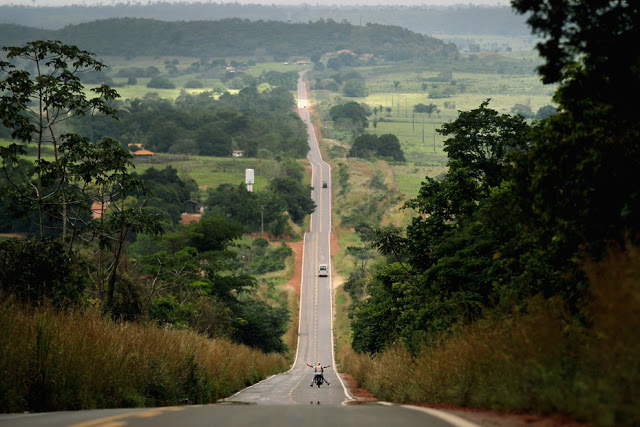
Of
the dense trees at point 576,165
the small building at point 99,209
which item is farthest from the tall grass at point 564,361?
the small building at point 99,209

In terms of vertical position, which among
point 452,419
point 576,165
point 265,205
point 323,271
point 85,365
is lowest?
point 323,271

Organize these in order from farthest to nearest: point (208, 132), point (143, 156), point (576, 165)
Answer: point (208, 132) → point (143, 156) → point (576, 165)

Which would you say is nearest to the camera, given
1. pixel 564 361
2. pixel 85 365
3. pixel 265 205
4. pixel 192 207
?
pixel 564 361

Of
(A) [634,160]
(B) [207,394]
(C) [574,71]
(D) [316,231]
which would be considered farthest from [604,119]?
(D) [316,231]

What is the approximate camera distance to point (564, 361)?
8.36m

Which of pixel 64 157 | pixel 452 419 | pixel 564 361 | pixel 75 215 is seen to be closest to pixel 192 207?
pixel 75 215

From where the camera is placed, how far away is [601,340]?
25.8 feet

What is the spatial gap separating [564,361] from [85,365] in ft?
27.6

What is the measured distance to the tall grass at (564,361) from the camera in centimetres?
649

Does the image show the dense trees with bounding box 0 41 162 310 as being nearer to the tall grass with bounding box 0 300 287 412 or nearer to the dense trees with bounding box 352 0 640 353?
the tall grass with bounding box 0 300 287 412

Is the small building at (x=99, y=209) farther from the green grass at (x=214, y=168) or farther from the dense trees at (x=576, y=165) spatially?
the green grass at (x=214, y=168)

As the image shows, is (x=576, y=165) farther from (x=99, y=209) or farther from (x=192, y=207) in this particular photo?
(x=192, y=207)

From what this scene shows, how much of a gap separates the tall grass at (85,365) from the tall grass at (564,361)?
6079 mm

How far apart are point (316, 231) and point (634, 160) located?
323 feet
